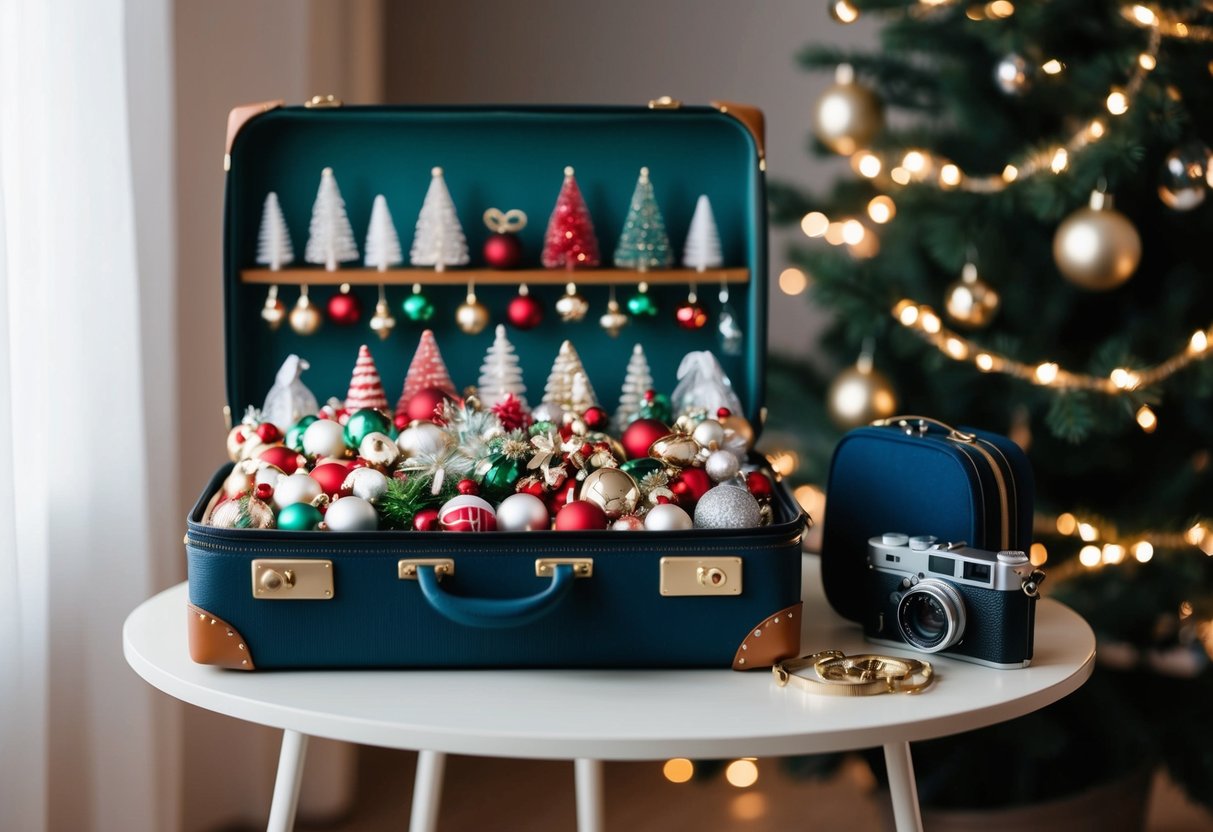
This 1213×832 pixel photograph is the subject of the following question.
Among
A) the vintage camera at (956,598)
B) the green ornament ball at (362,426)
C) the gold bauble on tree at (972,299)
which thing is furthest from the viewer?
the gold bauble on tree at (972,299)

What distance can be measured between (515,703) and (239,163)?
28.1 inches

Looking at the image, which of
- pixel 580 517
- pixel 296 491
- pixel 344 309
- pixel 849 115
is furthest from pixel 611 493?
pixel 849 115

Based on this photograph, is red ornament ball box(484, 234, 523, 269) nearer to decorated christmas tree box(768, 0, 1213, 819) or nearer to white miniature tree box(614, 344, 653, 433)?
white miniature tree box(614, 344, 653, 433)

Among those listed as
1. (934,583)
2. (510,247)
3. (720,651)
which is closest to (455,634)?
(720,651)

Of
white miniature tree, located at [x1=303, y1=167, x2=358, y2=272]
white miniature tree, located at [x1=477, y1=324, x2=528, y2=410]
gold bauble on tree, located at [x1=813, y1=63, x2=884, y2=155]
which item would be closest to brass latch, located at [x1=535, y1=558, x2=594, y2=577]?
white miniature tree, located at [x1=477, y1=324, x2=528, y2=410]

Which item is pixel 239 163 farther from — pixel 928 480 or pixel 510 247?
pixel 928 480

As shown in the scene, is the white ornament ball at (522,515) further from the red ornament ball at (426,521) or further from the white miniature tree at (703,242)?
the white miniature tree at (703,242)

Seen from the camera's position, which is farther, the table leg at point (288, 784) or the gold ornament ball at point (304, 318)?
the gold ornament ball at point (304, 318)

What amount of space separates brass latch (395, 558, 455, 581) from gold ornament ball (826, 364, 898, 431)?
934 mm

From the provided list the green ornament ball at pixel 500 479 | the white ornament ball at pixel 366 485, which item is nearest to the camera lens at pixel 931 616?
the green ornament ball at pixel 500 479

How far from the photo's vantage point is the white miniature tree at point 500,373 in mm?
1312

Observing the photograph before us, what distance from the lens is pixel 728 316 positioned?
1304 mm

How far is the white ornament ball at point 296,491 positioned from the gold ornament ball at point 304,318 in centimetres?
36

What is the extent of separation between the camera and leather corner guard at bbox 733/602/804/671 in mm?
897
